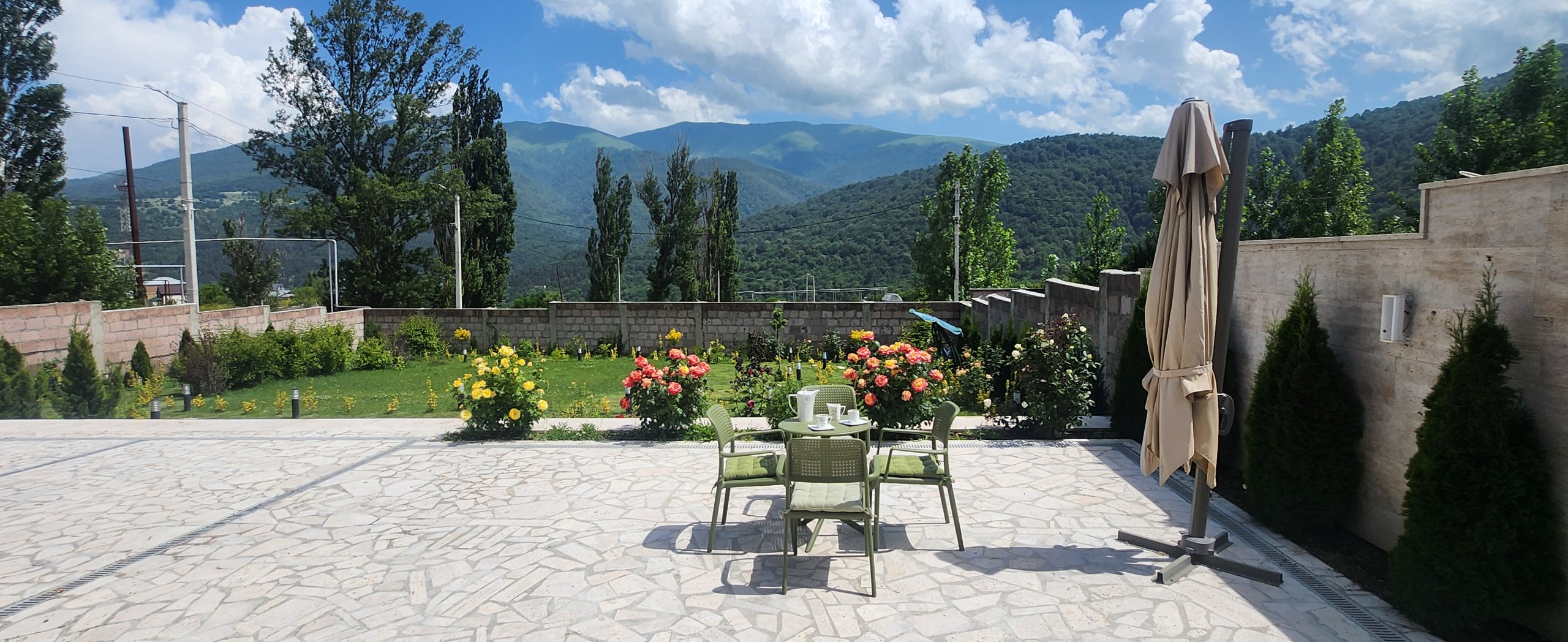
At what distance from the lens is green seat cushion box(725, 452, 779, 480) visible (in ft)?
16.9

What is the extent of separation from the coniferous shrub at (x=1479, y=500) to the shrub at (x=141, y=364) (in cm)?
1761

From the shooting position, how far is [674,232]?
34438 millimetres

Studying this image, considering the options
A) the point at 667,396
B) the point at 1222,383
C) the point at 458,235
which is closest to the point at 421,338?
the point at 458,235

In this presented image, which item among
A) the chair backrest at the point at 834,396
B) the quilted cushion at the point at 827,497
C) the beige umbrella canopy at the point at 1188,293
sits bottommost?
the quilted cushion at the point at 827,497

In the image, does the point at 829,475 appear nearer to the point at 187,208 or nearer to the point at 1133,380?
the point at 1133,380

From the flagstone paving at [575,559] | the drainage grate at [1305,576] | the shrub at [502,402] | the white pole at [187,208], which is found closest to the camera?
the drainage grate at [1305,576]

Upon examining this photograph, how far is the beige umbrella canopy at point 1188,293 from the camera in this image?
444 cm

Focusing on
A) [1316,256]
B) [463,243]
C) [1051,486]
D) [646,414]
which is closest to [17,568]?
[646,414]

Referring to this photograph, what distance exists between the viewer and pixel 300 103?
102 ft

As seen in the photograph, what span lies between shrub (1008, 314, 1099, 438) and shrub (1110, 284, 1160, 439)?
310mm

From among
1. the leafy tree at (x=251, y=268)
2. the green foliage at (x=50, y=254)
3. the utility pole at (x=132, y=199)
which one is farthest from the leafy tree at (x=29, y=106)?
the green foliage at (x=50, y=254)

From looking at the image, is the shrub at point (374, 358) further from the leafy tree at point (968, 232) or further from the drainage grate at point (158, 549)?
the leafy tree at point (968, 232)

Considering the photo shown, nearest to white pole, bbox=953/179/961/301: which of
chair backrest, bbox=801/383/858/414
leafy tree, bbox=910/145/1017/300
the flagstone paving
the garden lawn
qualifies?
leafy tree, bbox=910/145/1017/300

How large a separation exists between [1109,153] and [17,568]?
176 ft
